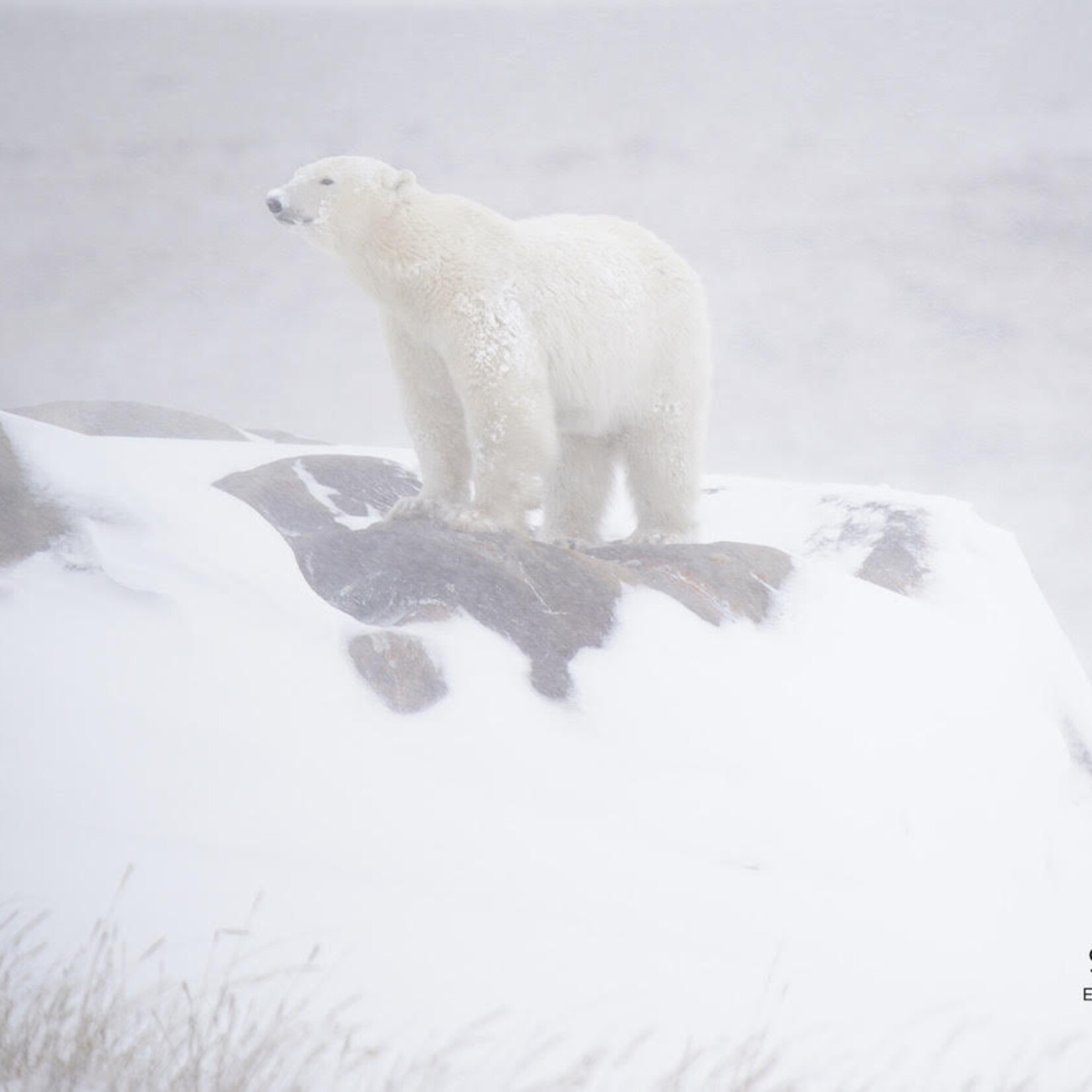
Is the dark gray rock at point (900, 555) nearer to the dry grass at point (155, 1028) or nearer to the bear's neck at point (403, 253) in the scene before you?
the bear's neck at point (403, 253)

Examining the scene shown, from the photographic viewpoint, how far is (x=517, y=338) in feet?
12.4

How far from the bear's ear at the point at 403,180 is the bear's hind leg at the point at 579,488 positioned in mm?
1172

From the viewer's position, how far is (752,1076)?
79.0 inches

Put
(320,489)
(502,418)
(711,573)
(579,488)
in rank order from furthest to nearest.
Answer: (320,489), (579,488), (711,573), (502,418)

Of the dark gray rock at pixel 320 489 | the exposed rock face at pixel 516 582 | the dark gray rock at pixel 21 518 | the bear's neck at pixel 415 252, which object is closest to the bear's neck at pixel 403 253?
the bear's neck at pixel 415 252

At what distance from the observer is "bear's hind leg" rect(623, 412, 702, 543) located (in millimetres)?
4422

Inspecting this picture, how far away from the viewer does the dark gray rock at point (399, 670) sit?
2.80 m

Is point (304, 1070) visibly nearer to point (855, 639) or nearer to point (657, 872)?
point (657, 872)

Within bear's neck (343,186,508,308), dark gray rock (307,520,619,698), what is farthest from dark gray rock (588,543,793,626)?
bear's neck (343,186,508,308)

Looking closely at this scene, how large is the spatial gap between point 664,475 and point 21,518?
241 centimetres

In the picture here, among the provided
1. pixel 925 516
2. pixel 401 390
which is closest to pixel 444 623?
pixel 401 390

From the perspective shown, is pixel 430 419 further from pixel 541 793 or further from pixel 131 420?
pixel 131 420

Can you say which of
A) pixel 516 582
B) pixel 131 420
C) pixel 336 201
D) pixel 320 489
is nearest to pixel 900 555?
pixel 516 582

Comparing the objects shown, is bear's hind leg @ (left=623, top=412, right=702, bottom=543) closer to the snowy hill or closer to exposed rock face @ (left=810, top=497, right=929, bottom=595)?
the snowy hill
